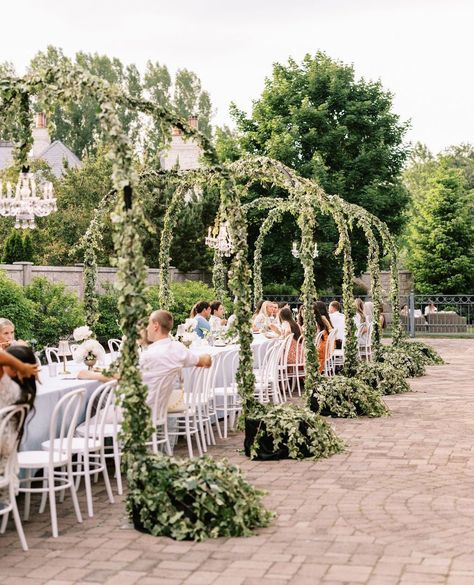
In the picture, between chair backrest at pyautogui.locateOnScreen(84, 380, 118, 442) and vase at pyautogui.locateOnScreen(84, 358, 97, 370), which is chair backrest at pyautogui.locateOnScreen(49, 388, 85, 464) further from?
vase at pyautogui.locateOnScreen(84, 358, 97, 370)

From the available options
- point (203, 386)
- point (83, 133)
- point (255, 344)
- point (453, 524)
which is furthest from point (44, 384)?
point (83, 133)

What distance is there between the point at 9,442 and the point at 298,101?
1078 inches

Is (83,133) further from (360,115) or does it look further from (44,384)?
(44,384)

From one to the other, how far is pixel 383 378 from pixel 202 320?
3024mm

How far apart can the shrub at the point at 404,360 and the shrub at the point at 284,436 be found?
24.1 feet

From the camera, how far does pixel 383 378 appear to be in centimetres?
1415

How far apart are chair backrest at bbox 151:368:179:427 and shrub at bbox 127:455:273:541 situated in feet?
5.14

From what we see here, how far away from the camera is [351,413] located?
37.8ft

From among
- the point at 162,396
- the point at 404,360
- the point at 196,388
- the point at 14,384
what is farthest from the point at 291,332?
the point at 14,384

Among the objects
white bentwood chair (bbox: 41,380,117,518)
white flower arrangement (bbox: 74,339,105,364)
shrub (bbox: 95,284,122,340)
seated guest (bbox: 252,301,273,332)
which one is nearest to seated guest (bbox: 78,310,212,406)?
white bentwood chair (bbox: 41,380,117,518)

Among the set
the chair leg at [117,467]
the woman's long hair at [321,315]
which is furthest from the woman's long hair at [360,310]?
the chair leg at [117,467]

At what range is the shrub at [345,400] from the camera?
11586mm

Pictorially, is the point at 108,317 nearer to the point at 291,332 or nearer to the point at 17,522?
the point at 291,332

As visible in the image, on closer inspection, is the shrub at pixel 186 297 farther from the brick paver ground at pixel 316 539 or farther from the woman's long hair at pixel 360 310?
the brick paver ground at pixel 316 539
